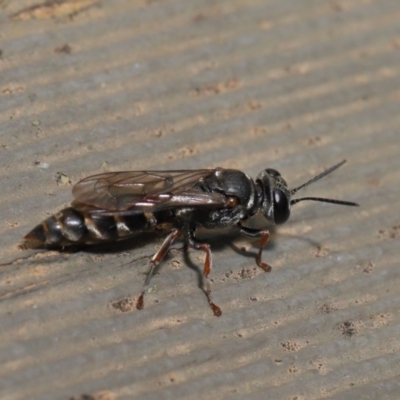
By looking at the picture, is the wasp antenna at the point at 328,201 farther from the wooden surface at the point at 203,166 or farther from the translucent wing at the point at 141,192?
the translucent wing at the point at 141,192

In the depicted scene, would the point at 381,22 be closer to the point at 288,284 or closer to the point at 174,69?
the point at 174,69

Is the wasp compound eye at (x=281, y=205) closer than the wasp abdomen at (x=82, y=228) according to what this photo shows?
No

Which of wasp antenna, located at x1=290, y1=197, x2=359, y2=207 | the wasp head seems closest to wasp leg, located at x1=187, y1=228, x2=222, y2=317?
the wasp head

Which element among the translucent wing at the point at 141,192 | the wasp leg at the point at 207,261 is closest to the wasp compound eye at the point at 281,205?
the translucent wing at the point at 141,192

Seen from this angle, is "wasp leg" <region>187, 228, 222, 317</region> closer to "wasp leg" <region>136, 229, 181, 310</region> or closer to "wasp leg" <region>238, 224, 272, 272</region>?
"wasp leg" <region>136, 229, 181, 310</region>

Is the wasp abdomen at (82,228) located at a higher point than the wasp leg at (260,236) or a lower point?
higher

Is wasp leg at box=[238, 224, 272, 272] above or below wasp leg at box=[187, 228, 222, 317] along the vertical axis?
below

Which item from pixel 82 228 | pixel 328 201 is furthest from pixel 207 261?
pixel 328 201
